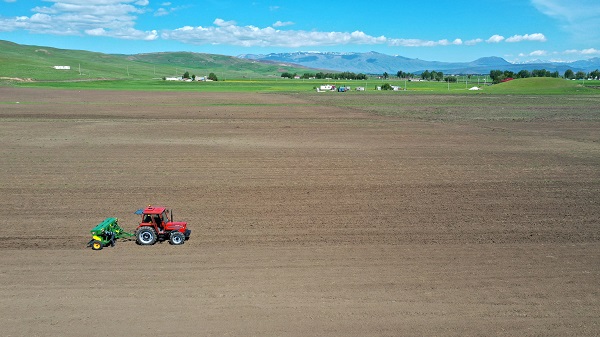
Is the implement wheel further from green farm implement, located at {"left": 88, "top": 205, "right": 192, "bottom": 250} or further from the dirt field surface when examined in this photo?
the dirt field surface

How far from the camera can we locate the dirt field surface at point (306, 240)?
34.7 feet

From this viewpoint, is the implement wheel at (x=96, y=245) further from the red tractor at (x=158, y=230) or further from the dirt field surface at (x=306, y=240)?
the red tractor at (x=158, y=230)

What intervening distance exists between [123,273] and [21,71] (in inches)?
6526

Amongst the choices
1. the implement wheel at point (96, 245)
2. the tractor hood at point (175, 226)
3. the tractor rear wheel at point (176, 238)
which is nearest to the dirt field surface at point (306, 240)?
the implement wheel at point (96, 245)

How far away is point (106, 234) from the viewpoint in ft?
46.7

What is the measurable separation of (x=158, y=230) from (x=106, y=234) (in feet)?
4.76

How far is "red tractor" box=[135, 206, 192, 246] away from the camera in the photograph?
14602mm

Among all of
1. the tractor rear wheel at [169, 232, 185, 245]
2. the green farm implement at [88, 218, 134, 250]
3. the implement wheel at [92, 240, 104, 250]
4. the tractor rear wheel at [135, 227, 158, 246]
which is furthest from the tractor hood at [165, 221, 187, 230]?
the implement wheel at [92, 240, 104, 250]

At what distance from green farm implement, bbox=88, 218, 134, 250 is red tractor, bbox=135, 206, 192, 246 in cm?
52

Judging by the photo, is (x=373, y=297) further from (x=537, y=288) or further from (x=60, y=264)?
(x=60, y=264)

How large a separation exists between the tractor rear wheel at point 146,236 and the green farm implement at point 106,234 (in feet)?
1.40

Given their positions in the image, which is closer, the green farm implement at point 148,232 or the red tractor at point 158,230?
the green farm implement at point 148,232

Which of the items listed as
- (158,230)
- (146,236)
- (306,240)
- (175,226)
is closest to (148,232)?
(146,236)

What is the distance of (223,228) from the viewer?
1612 centimetres
